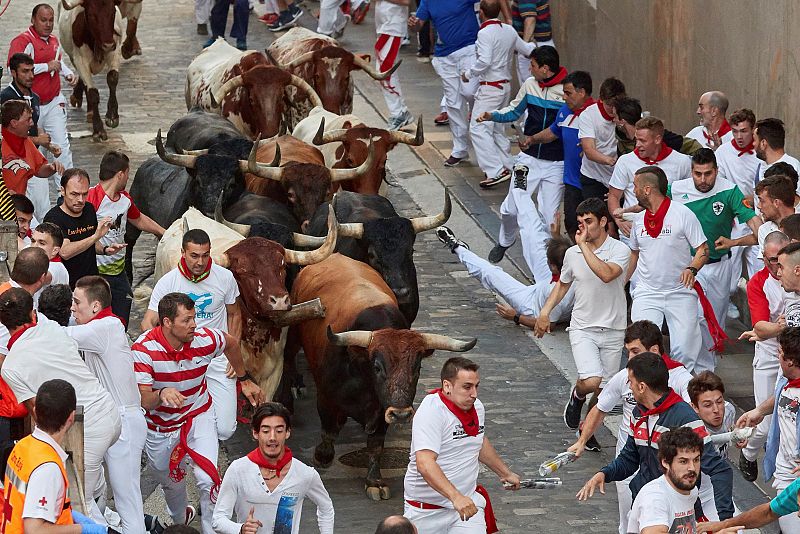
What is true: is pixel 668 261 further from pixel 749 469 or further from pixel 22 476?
pixel 22 476

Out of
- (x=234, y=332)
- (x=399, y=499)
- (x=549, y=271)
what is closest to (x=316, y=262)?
(x=234, y=332)

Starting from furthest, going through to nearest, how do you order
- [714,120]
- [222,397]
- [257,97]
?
1. [257,97]
2. [714,120]
3. [222,397]

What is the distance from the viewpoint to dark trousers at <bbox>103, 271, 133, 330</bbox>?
12273 millimetres

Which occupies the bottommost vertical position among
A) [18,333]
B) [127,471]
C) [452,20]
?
[452,20]

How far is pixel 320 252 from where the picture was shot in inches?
450

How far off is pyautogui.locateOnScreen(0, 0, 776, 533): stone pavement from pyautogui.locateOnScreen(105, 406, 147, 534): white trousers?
1.43 metres

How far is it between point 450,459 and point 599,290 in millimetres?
3117

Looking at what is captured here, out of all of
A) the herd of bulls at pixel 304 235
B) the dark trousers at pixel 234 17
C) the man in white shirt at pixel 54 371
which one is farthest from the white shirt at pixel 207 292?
the dark trousers at pixel 234 17

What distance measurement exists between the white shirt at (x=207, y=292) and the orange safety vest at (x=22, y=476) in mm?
2871

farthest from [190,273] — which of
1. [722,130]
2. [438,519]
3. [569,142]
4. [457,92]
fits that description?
[457,92]

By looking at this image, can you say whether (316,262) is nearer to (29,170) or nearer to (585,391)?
(585,391)

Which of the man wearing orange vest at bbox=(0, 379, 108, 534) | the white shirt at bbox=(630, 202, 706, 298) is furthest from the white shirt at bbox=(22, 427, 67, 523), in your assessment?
the white shirt at bbox=(630, 202, 706, 298)

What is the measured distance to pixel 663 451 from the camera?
7.66 m

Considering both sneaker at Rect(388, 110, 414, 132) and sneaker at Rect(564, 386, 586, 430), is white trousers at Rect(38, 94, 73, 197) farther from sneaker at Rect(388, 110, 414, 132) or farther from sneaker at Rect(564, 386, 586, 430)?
sneaker at Rect(564, 386, 586, 430)
